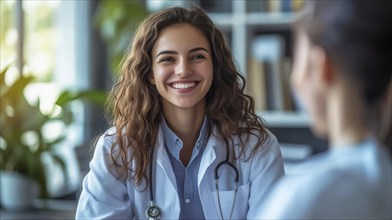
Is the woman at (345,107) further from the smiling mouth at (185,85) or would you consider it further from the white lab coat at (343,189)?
the smiling mouth at (185,85)

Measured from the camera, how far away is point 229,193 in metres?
1.23

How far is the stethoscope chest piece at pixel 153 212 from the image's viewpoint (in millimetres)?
1243

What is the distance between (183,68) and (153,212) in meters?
0.32

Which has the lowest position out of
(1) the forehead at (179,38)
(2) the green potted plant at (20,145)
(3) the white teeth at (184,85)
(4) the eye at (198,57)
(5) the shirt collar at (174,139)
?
(2) the green potted plant at (20,145)

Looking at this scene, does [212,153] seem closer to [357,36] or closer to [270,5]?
[357,36]

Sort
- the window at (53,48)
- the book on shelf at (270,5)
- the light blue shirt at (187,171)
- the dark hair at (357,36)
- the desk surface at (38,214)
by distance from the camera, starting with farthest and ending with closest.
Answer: the window at (53,48)
the book on shelf at (270,5)
the desk surface at (38,214)
the light blue shirt at (187,171)
the dark hair at (357,36)

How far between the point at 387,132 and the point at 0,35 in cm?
245

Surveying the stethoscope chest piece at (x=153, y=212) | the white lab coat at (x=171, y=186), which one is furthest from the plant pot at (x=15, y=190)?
the stethoscope chest piece at (x=153, y=212)

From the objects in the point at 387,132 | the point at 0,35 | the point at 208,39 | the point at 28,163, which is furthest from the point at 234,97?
the point at 0,35

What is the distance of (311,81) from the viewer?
0.61 meters

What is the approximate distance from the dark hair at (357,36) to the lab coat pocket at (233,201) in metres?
0.67

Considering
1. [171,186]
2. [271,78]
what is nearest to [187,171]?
[171,186]

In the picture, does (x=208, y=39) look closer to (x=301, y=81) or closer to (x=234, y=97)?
(x=234, y=97)

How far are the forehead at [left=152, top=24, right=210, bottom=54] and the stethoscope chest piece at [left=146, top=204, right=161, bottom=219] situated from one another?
0.33 m
